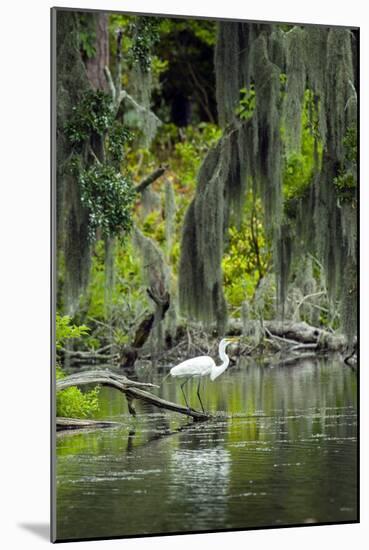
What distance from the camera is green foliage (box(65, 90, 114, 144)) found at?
955 cm

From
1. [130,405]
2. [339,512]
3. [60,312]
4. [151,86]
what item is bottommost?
[339,512]

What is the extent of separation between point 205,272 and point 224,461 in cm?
144

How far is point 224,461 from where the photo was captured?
9711 millimetres

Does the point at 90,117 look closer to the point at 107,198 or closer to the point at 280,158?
the point at 107,198

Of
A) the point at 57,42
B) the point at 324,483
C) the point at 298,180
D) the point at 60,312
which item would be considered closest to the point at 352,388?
the point at 324,483

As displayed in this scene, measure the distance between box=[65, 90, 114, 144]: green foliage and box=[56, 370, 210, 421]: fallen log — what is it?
1.61 meters

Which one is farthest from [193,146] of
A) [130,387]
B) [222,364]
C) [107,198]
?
[130,387]

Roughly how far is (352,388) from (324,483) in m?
0.77

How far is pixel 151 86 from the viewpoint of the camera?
34.8ft

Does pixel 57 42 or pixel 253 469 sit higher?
pixel 57 42

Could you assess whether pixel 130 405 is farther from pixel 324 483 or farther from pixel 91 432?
pixel 324 483

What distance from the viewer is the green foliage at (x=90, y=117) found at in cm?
955

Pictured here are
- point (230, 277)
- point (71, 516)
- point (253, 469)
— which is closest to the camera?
point (71, 516)

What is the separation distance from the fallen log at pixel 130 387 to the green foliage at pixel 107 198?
3.13 feet
